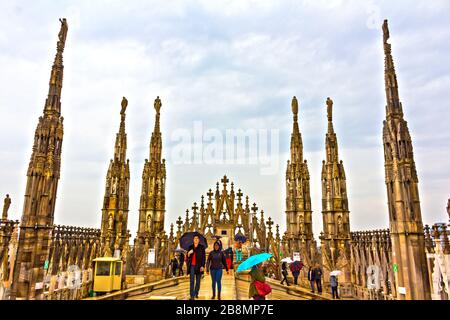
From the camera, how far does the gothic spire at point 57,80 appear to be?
15432 mm

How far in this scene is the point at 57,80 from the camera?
15992 millimetres

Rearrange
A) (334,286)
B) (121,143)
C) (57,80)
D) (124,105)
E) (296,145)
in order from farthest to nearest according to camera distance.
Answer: (124,105)
(296,145)
(121,143)
(57,80)
(334,286)

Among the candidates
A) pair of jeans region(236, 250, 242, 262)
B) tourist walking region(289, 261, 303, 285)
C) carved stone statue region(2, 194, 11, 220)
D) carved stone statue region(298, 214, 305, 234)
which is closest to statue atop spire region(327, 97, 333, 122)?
carved stone statue region(298, 214, 305, 234)

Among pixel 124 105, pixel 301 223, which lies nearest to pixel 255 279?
pixel 301 223

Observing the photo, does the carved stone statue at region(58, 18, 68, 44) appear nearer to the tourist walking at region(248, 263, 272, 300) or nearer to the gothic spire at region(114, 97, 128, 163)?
the gothic spire at region(114, 97, 128, 163)

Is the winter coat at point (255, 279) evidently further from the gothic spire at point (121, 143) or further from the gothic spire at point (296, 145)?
the gothic spire at point (121, 143)

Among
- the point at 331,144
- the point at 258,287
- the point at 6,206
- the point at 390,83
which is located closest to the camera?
the point at 258,287

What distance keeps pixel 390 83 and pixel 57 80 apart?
19175 mm

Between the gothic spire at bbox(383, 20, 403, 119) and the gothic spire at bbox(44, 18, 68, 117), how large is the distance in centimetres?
1862

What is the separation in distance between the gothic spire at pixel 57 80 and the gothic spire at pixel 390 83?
733 inches

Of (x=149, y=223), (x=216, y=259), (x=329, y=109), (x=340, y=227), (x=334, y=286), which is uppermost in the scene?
(x=329, y=109)

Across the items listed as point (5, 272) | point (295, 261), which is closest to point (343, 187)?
point (295, 261)

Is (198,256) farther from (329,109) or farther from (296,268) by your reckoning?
(329,109)

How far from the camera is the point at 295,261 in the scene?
19.8 metres
